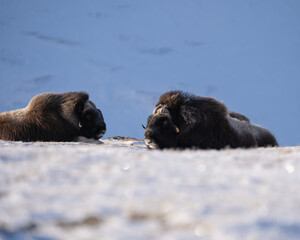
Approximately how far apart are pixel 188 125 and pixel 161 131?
50 centimetres

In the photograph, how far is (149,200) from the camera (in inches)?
92.0

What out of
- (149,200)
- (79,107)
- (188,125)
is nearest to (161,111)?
(188,125)

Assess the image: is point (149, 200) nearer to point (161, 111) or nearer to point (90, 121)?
point (161, 111)

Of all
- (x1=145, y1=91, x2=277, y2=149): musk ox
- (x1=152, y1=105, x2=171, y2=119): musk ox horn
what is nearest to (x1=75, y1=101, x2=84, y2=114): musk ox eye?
(x1=145, y1=91, x2=277, y2=149): musk ox

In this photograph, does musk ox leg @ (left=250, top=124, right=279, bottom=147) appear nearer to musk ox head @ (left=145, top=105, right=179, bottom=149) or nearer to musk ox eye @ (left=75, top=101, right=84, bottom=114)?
musk ox head @ (left=145, top=105, right=179, bottom=149)

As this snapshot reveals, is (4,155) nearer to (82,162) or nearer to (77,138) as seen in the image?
(82,162)

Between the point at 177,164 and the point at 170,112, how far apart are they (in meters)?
3.79

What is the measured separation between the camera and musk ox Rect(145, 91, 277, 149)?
281 inches

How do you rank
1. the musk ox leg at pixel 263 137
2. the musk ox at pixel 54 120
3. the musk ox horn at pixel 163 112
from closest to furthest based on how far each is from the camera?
the musk ox horn at pixel 163 112, the musk ox leg at pixel 263 137, the musk ox at pixel 54 120

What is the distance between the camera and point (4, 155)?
418 cm

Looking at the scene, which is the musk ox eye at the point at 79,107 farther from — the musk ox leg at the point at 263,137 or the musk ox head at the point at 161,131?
the musk ox leg at the point at 263,137

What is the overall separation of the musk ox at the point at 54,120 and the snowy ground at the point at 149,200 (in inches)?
271

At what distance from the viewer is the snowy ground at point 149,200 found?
1918mm

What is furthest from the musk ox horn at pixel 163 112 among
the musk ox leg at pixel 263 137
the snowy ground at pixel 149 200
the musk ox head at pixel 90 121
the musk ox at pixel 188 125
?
the musk ox head at pixel 90 121
